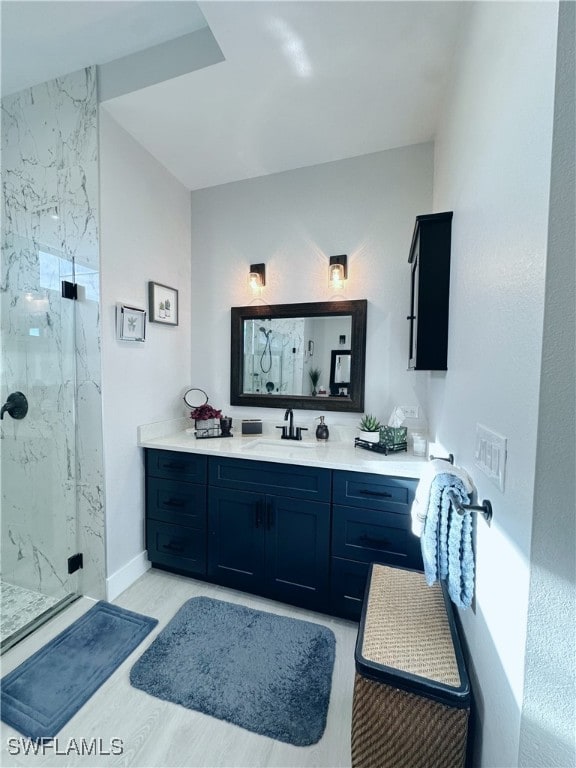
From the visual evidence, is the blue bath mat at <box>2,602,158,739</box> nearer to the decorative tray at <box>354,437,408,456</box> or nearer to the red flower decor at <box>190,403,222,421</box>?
the red flower decor at <box>190,403,222,421</box>

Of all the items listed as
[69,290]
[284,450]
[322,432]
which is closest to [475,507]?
[284,450]

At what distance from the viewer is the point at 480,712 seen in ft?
2.80

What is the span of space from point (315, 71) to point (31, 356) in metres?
2.25

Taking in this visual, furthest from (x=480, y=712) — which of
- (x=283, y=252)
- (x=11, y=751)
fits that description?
(x=283, y=252)

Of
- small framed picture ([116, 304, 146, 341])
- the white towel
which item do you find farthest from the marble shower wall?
the white towel

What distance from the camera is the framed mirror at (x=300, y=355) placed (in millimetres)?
2166

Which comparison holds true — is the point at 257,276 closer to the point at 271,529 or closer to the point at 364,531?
the point at 271,529

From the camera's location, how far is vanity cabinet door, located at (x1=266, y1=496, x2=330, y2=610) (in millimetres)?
1686

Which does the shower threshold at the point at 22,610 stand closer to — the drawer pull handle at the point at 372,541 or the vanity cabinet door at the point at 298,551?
the vanity cabinet door at the point at 298,551

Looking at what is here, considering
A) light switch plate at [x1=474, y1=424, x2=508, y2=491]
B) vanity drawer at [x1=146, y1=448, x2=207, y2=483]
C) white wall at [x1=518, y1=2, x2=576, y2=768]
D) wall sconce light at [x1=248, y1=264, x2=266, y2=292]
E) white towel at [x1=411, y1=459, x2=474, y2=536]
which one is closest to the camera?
white wall at [x1=518, y1=2, x2=576, y2=768]

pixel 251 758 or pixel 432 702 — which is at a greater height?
pixel 432 702

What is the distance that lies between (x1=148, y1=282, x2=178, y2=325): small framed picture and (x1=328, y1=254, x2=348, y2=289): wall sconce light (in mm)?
1202

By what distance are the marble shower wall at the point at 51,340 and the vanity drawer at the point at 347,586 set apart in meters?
1.40

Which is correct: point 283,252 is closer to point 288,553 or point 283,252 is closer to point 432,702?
point 288,553
